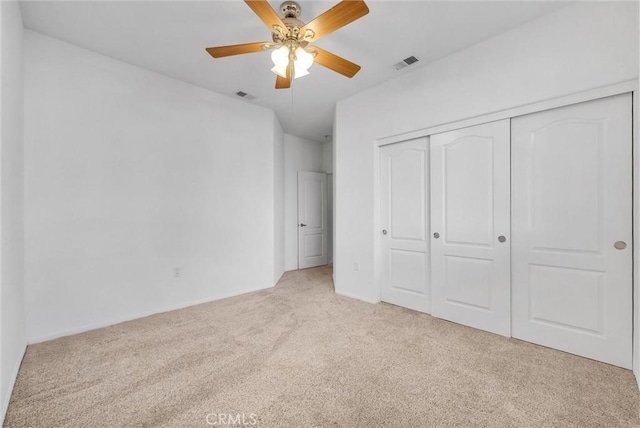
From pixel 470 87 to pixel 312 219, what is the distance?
3733 millimetres

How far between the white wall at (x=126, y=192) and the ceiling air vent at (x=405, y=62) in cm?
210

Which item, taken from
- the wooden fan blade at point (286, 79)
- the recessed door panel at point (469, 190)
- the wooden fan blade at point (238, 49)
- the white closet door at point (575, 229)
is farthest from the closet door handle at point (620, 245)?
the wooden fan blade at point (238, 49)

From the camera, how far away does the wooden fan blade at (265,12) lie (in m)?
1.52

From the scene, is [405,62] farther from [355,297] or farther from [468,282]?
[355,297]

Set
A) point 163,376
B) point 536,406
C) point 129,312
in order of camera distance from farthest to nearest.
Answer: point 129,312, point 163,376, point 536,406

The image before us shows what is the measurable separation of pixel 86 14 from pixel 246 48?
1.45 m

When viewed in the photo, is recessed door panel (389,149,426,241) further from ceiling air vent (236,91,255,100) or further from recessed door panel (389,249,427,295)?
ceiling air vent (236,91,255,100)

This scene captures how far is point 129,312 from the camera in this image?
2.80 metres

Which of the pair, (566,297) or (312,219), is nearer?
(566,297)

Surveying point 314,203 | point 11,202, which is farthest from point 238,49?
point 314,203

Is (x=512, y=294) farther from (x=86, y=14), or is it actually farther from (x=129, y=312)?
(x=86, y=14)

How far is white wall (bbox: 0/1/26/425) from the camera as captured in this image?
62.9 inches

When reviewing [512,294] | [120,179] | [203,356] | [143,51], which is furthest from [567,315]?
[143,51]

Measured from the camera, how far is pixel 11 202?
6.12 ft
